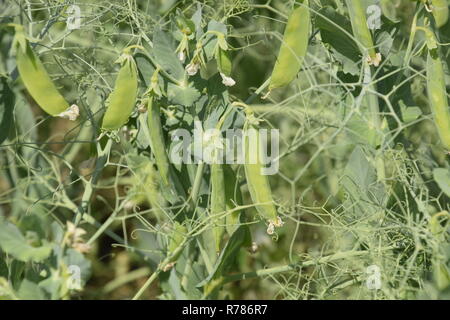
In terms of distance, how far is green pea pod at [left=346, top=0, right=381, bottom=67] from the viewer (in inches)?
39.5

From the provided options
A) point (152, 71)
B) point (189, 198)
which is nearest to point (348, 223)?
point (189, 198)

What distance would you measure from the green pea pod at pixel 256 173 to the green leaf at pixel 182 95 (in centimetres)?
9

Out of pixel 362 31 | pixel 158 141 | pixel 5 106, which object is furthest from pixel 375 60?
pixel 5 106

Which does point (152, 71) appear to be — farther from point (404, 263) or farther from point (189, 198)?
point (404, 263)

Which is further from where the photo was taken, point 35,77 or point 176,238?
point 176,238

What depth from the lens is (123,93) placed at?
0.96m

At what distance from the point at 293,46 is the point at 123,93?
0.24 meters

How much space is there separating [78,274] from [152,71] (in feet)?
0.99

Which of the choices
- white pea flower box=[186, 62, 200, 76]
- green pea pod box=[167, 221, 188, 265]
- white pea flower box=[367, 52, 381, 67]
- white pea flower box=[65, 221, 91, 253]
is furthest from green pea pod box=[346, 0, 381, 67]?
white pea flower box=[65, 221, 91, 253]

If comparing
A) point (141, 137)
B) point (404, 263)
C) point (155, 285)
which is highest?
point (141, 137)

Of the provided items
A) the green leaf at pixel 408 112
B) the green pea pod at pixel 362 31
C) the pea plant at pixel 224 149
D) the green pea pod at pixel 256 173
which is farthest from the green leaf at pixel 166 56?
the green leaf at pixel 408 112

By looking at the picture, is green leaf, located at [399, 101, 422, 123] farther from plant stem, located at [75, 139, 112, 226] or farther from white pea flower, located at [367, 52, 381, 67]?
plant stem, located at [75, 139, 112, 226]

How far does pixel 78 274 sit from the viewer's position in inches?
38.0

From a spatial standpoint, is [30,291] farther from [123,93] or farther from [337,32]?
[337,32]
